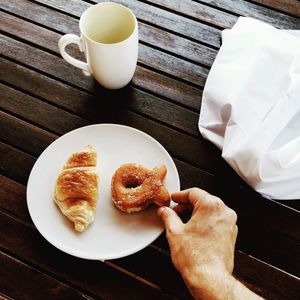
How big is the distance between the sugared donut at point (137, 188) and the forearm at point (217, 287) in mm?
141

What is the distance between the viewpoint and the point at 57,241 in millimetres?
767

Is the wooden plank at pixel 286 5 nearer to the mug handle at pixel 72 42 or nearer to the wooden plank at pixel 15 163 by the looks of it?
the mug handle at pixel 72 42

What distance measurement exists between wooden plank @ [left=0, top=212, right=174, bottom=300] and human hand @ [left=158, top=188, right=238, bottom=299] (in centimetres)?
8

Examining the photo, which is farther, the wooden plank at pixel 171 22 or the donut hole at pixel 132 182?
the wooden plank at pixel 171 22

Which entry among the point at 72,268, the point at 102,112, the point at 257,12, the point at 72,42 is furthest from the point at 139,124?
the point at 257,12

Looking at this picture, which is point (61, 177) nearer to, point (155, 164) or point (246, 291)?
point (155, 164)

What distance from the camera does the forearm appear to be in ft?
2.33

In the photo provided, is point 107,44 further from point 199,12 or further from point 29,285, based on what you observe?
point 29,285

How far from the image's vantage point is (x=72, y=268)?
2.60ft

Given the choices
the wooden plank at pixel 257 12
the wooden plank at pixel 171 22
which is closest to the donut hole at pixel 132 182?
the wooden plank at pixel 171 22

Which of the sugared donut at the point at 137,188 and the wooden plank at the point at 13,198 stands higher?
the sugared donut at the point at 137,188

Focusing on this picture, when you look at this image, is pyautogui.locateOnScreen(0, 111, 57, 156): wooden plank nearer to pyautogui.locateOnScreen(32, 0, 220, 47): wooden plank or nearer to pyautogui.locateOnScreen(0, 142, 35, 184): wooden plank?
pyautogui.locateOnScreen(0, 142, 35, 184): wooden plank

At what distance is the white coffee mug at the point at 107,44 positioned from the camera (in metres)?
0.85

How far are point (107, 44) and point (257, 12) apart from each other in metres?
0.44
